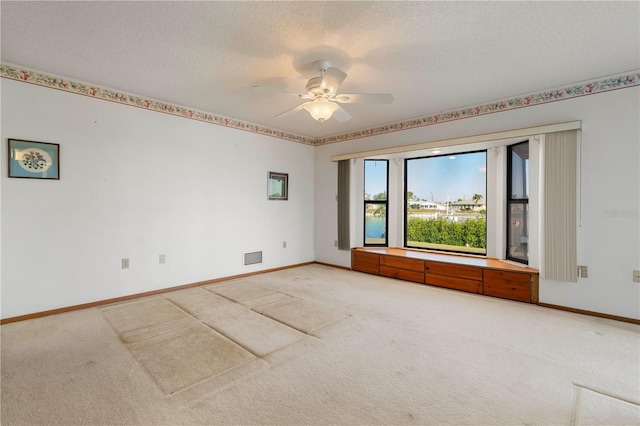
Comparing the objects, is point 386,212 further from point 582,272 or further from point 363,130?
point 582,272

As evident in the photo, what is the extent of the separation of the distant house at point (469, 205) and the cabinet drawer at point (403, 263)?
4.30ft

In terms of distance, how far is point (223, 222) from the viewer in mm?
4836

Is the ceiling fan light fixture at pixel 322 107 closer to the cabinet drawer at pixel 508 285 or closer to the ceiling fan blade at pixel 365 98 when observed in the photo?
the ceiling fan blade at pixel 365 98

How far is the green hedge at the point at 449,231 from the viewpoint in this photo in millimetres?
4926

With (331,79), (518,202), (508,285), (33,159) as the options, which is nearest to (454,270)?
(508,285)

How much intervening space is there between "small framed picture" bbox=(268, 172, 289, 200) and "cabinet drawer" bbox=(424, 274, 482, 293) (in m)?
2.92

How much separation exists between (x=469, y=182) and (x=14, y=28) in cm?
579

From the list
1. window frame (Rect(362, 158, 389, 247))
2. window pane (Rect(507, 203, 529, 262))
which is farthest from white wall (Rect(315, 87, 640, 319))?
window frame (Rect(362, 158, 389, 247))

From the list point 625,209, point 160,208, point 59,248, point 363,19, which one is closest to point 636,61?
point 625,209

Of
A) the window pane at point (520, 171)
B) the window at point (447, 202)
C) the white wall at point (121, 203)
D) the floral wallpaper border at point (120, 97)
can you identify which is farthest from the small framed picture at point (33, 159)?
the window pane at point (520, 171)

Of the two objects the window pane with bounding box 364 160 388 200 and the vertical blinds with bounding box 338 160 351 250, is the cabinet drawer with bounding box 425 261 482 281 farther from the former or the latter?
the window pane with bounding box 364 160 388 200

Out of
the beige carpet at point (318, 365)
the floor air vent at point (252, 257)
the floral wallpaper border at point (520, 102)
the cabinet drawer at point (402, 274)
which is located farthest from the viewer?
the floor air vent at point (252, 257)

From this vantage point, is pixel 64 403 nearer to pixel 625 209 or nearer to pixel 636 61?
pixel 625 209

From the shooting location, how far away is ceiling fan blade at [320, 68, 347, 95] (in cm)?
274
